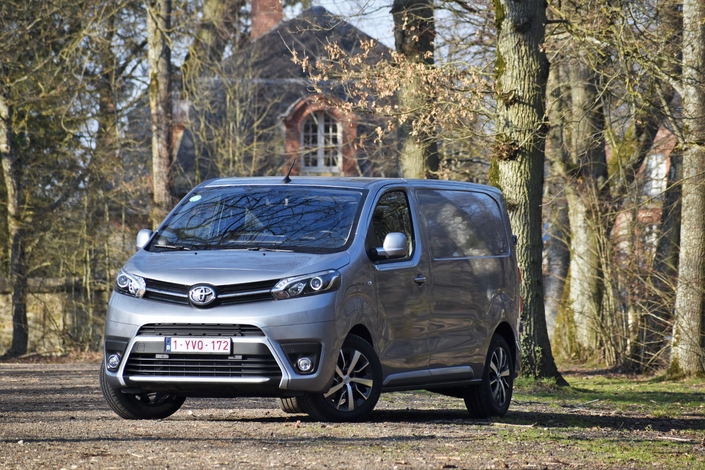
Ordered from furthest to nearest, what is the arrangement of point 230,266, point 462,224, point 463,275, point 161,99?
point 161,99 → point 462,224 → point 463,275 → point 230,266

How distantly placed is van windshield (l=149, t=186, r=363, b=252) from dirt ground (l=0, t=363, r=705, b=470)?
135 centimetres

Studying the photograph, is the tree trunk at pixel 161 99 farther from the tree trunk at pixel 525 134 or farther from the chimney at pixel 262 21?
the chimney at pixel 262 21

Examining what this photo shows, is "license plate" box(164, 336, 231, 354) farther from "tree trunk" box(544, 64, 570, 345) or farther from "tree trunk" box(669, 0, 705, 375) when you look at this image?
"tree trunk" box(544, 64, 570, 345)

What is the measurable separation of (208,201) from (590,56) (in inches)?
289

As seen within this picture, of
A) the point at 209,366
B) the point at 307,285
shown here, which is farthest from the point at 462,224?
the point at 209,366

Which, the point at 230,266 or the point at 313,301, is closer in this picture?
the point at 313,301

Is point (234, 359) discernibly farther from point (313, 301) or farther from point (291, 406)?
point (291, 406)

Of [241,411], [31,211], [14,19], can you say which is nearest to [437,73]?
[241,411]

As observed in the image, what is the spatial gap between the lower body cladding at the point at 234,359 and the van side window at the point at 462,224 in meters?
1.97

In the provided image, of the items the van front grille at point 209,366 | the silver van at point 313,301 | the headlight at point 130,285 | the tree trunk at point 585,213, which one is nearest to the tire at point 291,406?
the silver van at point 313,301

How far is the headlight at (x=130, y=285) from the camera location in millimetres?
8531

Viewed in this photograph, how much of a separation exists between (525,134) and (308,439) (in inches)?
311

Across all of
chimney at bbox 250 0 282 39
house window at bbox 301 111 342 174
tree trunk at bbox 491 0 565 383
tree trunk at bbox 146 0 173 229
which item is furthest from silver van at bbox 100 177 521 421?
chimney at bbox 250 0 282 39

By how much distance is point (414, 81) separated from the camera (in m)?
16.7
